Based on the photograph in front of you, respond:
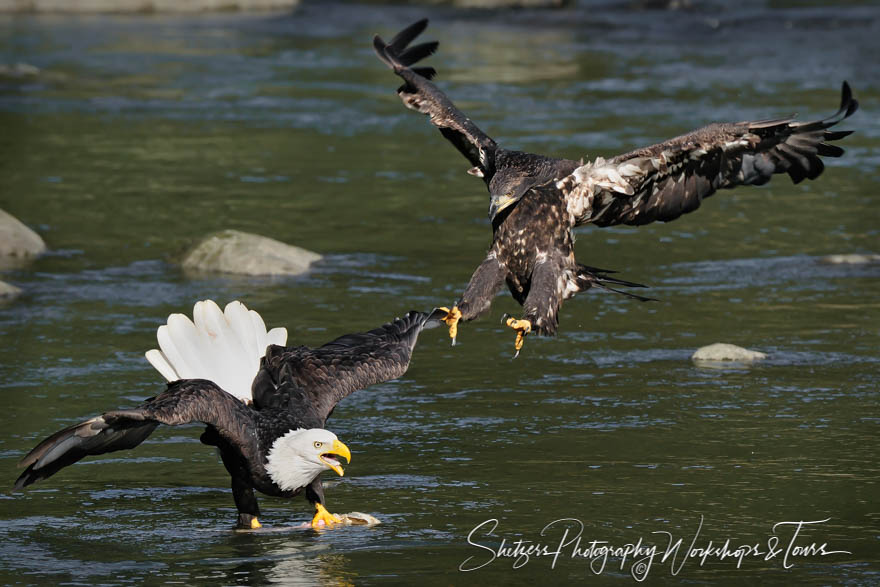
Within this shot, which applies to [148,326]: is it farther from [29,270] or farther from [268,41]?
[268,41]

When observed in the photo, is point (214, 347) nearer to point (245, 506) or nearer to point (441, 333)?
point (245, 506)

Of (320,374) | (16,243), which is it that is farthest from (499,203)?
(16,243)

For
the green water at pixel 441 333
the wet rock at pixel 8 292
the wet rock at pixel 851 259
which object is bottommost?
the wet rock at pixel 851 259

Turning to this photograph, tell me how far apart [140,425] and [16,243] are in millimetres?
7614

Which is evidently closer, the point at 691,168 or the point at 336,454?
the point at 336,454

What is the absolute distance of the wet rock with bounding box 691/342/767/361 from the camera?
11578mm

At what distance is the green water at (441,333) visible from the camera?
8320mm

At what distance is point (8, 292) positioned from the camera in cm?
1360

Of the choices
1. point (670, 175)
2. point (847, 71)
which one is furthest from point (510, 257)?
point (847, 71)

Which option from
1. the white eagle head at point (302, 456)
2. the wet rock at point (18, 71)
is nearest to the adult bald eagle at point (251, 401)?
the white eagle head at point (302, 456)

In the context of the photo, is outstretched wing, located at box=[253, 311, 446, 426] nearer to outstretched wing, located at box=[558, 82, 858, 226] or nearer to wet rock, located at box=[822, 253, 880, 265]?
outstretched wing, located at box=[558, 82, 858, 226]

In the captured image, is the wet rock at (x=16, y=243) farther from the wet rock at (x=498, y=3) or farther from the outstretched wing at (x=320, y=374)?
the wet rock at (x=498, y=3)

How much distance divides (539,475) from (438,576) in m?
1.64

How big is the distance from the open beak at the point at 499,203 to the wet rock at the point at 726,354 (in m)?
3.15
